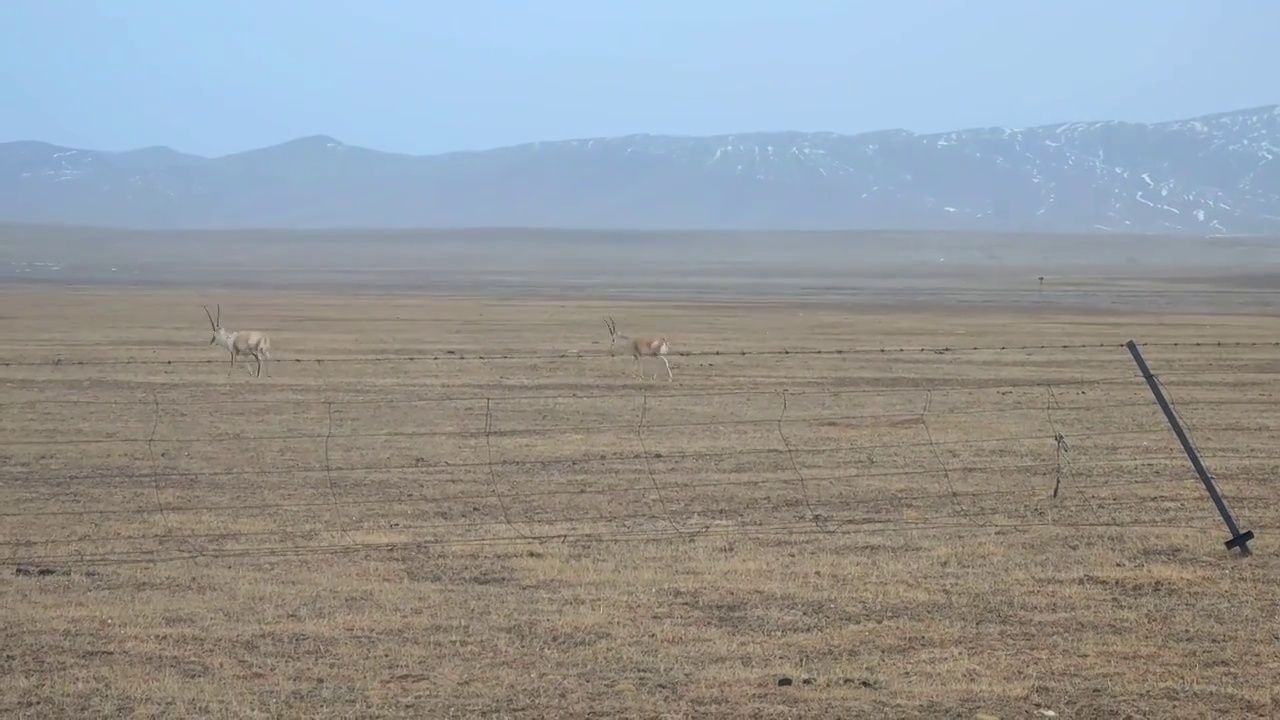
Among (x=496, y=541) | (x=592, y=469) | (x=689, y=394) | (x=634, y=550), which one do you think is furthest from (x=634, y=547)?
(x=689, y=394)

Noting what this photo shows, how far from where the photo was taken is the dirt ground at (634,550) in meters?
8.21

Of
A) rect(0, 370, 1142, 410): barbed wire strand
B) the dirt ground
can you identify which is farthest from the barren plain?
rect(0, 370, 1142, 410): barbed wire strand

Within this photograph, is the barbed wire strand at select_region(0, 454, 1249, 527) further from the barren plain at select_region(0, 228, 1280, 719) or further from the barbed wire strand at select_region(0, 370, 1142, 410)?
the barbed wire strand at select_region(0, 370, 1142, 410)

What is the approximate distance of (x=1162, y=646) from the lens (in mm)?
8898

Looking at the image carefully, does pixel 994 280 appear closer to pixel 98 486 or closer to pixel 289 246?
pixel 98 486

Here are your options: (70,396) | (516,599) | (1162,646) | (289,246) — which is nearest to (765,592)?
(516,599)

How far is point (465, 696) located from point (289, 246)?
161976mm

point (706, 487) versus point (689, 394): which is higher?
point (706, 487)

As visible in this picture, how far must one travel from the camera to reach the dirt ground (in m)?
8.21

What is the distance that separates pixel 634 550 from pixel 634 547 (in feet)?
0.44

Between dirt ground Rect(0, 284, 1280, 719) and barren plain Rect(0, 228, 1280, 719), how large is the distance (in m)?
0.04

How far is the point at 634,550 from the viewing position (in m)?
11.7

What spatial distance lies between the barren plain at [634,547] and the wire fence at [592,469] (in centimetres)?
8

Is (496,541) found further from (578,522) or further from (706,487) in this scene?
(706,487)
